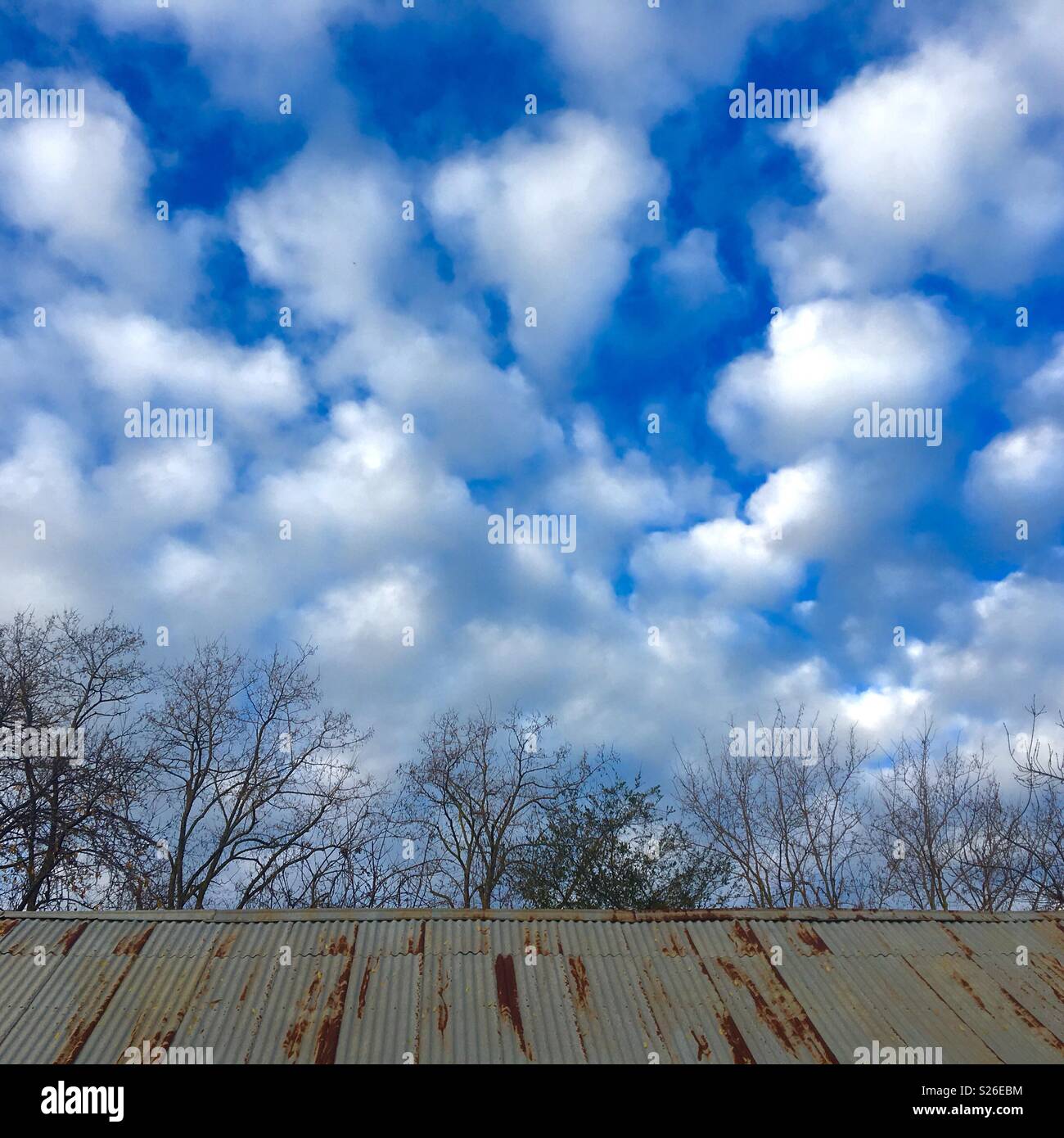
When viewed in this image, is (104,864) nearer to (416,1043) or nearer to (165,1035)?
(165,1035)

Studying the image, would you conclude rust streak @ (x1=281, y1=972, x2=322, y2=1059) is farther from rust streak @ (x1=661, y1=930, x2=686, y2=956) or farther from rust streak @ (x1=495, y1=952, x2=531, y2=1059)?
rust streak @ (x1=661, y1=930, x2=686, y2=956)

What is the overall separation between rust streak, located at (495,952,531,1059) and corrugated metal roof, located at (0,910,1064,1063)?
0.08 feet

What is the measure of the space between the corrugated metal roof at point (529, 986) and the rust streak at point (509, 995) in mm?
→ 25

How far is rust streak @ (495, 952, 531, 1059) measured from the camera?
361 inches

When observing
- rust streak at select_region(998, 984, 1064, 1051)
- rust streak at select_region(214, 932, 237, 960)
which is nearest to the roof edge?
rust streak at select_region(214, 932, 237, 960)

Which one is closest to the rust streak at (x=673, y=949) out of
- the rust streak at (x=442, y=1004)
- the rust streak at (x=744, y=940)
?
the rust streak at (x=744, y=940)

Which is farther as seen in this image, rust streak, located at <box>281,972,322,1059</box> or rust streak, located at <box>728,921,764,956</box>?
rust streak, located at <box>728,921,764,956</box>

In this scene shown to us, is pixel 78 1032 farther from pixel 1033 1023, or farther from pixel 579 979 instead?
pixel 1033 1023

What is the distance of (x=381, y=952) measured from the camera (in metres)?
10.5

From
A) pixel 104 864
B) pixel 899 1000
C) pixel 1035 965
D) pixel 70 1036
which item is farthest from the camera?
pixel 104 864

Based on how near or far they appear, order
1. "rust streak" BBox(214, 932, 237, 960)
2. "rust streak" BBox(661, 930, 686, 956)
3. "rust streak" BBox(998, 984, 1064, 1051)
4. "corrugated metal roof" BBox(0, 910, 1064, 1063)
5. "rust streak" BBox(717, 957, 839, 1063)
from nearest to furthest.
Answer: "corrugated metal roof" BBox(0, 910, 1064, 1063) → "rust streak" BBox(717, 957, 839, 1063) → "rust streak" BBox(998, 984, 1064, 1051) → "rust streak" BBox(214, 932, 237, 960) → "rust streak" BBox(661, 930, 686, 956)

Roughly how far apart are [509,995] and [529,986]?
0.98 feet
